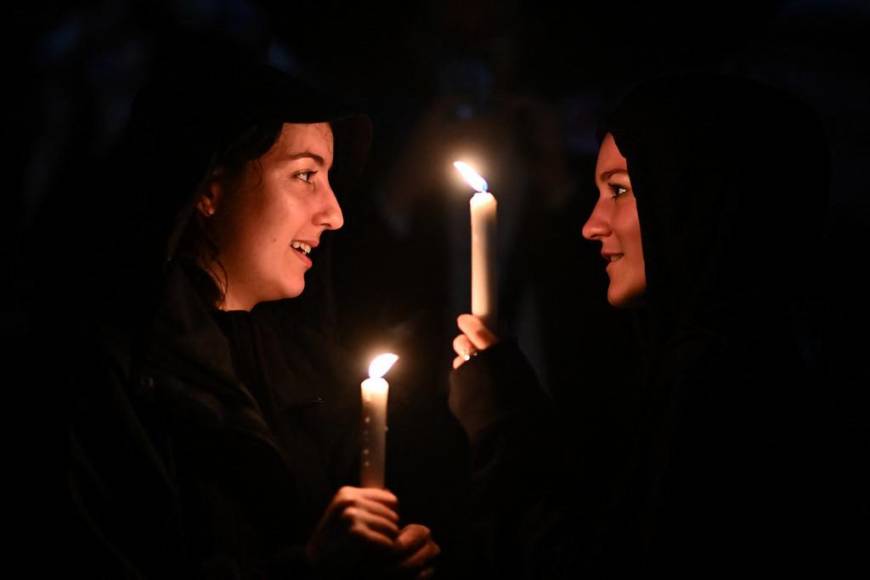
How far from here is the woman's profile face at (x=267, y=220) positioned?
2.69 m

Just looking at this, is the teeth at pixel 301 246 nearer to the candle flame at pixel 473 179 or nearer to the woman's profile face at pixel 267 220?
the woman's profile face at pixel 267 220

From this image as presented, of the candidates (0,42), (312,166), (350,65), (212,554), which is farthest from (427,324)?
(0,42)

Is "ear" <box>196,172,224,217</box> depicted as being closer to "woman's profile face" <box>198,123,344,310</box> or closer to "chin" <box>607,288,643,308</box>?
"woman's profile face" <box>198,123,344,310</box>

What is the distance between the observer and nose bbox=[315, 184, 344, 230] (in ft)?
9.12

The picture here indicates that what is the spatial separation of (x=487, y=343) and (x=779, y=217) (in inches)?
30.8

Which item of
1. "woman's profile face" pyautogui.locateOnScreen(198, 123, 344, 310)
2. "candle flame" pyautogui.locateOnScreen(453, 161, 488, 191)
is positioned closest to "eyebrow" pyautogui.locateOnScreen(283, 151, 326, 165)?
"woman's profile face" pyautogui.locateOnScreen(198, 123, 344, 310)

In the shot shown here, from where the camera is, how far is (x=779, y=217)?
2.33m

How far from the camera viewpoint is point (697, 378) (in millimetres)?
2127

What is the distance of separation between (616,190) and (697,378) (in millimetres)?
741

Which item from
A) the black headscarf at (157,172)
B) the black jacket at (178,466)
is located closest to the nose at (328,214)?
the black headscarf at (157,172)

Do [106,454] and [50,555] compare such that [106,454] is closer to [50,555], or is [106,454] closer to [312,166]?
[50,555]

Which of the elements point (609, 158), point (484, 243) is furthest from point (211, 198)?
point (609, 158)

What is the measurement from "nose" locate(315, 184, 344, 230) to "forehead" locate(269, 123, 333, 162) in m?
0.12

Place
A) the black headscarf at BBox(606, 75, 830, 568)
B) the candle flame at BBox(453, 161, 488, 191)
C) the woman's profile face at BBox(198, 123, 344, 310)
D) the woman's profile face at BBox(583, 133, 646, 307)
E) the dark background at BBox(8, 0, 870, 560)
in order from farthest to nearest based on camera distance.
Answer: the dark background at BBox(8, 0, 870, 560), the woman's profile face at BBox(198, 123, 344, 310), the woman's profile face at BBox(583, 133, 646, 307), the candle flame at BBox(453, 161, 488, 191), the black headscarf at BBox(606, 75, 830, 568)
